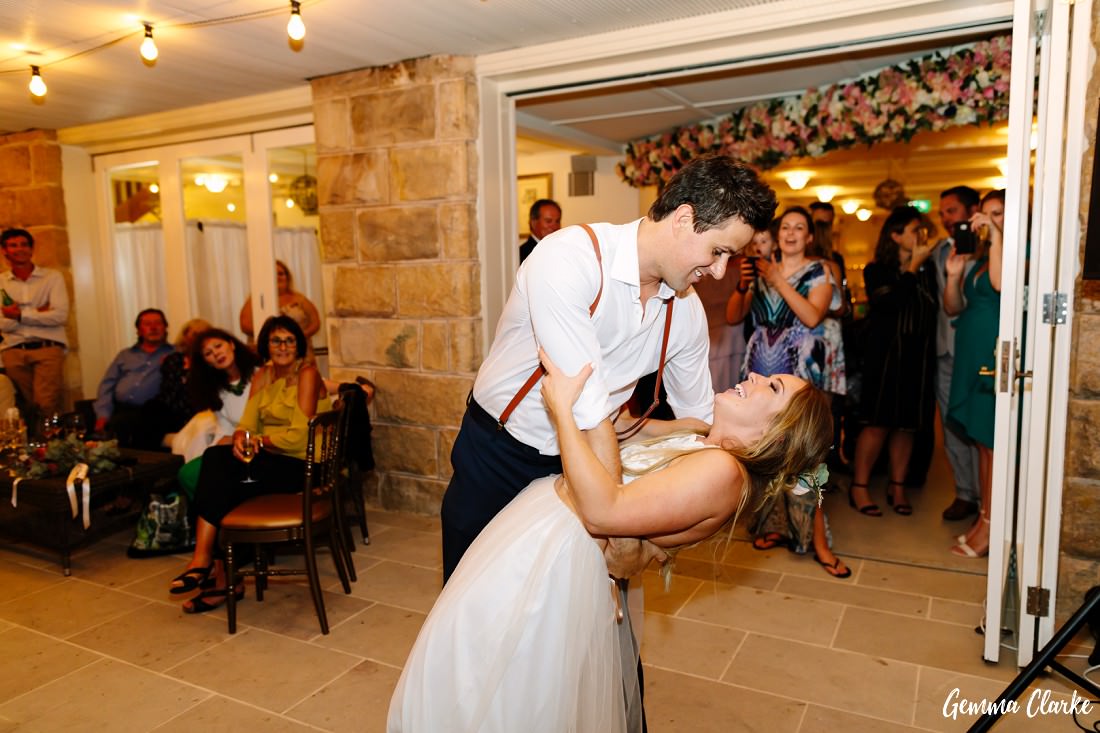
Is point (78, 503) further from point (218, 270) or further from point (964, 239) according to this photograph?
point (964, 239)

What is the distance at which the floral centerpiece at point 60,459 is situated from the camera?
359 centimetres

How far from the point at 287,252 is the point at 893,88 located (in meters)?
3.95

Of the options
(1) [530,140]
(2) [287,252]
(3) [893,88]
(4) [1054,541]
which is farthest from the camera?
(1) [530,140]

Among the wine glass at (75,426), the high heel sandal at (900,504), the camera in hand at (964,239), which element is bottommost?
the high heel sandal at (900,504)

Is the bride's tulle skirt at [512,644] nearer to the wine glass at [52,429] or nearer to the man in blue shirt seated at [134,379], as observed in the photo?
the wine glass at [52,429]

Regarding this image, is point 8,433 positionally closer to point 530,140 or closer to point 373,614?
point 373,614

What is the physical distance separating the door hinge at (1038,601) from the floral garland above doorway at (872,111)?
7.21 feet

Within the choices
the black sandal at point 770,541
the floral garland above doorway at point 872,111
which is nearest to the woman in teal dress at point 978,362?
the floral garland above doorway at point 872,111

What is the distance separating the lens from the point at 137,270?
6070 mm

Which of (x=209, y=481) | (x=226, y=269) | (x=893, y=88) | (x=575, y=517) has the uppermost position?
(x=893, y=88)

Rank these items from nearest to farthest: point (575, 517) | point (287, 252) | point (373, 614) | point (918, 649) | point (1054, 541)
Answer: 1. point (575, 517)
2. point (1054, 541)
3. point (918, 649)
4. point (373, 614)
5. point (287, 252)

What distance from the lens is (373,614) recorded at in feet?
10.4

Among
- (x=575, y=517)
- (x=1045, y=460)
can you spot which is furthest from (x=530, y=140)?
(x=575, y=517)

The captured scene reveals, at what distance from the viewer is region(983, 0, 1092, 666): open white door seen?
92.8 inches
